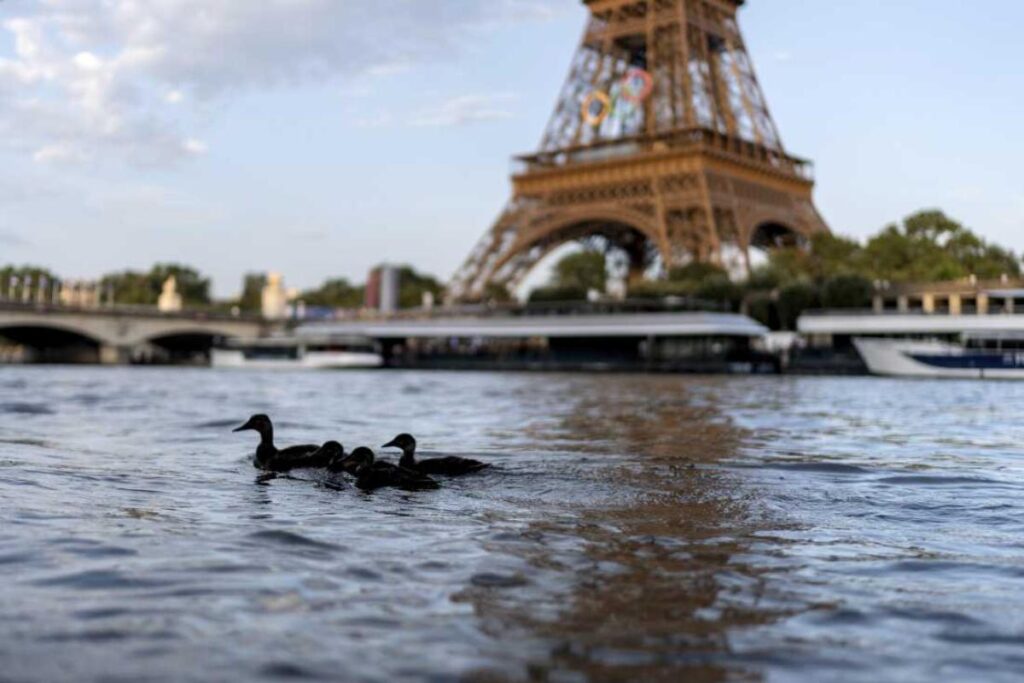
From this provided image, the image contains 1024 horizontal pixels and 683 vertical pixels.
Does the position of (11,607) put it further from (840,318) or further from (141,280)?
(141,280)

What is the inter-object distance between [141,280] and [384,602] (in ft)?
462

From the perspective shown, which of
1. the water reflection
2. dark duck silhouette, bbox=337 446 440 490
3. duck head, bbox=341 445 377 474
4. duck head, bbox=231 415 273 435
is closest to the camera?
the water reflection

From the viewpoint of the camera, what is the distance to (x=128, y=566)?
19.0ft

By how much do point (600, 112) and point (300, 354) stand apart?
91.4 ft

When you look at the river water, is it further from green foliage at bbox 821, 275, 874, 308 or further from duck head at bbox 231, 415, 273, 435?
green foliage at bbox 821, 275, 874, 308

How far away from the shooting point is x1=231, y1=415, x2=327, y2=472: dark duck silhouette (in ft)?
34.9

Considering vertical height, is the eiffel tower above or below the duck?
above

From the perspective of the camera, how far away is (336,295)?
141625 mm

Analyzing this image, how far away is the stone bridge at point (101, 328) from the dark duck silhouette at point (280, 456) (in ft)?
239

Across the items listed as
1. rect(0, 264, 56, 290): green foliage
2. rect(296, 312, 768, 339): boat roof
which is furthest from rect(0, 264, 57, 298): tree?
rect(296, 312, 768, 339): boat roof

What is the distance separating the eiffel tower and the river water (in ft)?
187

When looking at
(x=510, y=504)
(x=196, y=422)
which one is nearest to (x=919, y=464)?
(x=510, y=504)

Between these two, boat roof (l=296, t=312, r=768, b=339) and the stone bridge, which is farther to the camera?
the stone bridge

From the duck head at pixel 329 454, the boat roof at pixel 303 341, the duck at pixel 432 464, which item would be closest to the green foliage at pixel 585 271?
the boat roof at pixel 303 341
